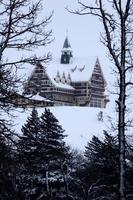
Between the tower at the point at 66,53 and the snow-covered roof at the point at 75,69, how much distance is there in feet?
4.02

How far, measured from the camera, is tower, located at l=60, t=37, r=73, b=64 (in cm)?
14338

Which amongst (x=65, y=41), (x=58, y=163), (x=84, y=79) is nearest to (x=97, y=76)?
(x=84, y=79)

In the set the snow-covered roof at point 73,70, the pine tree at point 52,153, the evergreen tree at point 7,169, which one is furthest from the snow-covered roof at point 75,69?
the evergreen tree at point 7,169

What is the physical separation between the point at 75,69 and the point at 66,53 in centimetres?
755

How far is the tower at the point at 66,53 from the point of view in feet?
470

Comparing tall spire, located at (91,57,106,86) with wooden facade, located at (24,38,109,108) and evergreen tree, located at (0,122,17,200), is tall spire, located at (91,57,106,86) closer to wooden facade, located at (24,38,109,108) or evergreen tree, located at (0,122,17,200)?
wooden facade, located at (24,38,109,108)

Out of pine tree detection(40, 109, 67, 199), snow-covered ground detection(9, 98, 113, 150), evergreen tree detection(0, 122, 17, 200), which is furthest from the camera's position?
snow-covered ground detection(9, 98, 113, 150)

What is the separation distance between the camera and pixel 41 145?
1720 inches

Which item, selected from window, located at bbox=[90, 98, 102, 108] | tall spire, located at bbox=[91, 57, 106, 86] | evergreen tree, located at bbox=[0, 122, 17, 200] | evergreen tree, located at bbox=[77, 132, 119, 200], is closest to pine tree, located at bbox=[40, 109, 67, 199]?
evergreen tree, located at bbox=[77, 132, 119, 200]

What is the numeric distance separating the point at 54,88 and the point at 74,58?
73.8 feet

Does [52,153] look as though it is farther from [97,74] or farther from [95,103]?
[97,74]

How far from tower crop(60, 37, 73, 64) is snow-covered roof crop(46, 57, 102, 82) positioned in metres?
1.23

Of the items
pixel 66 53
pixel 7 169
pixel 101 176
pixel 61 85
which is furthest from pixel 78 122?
pixel 7 169

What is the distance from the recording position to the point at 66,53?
14612cm
